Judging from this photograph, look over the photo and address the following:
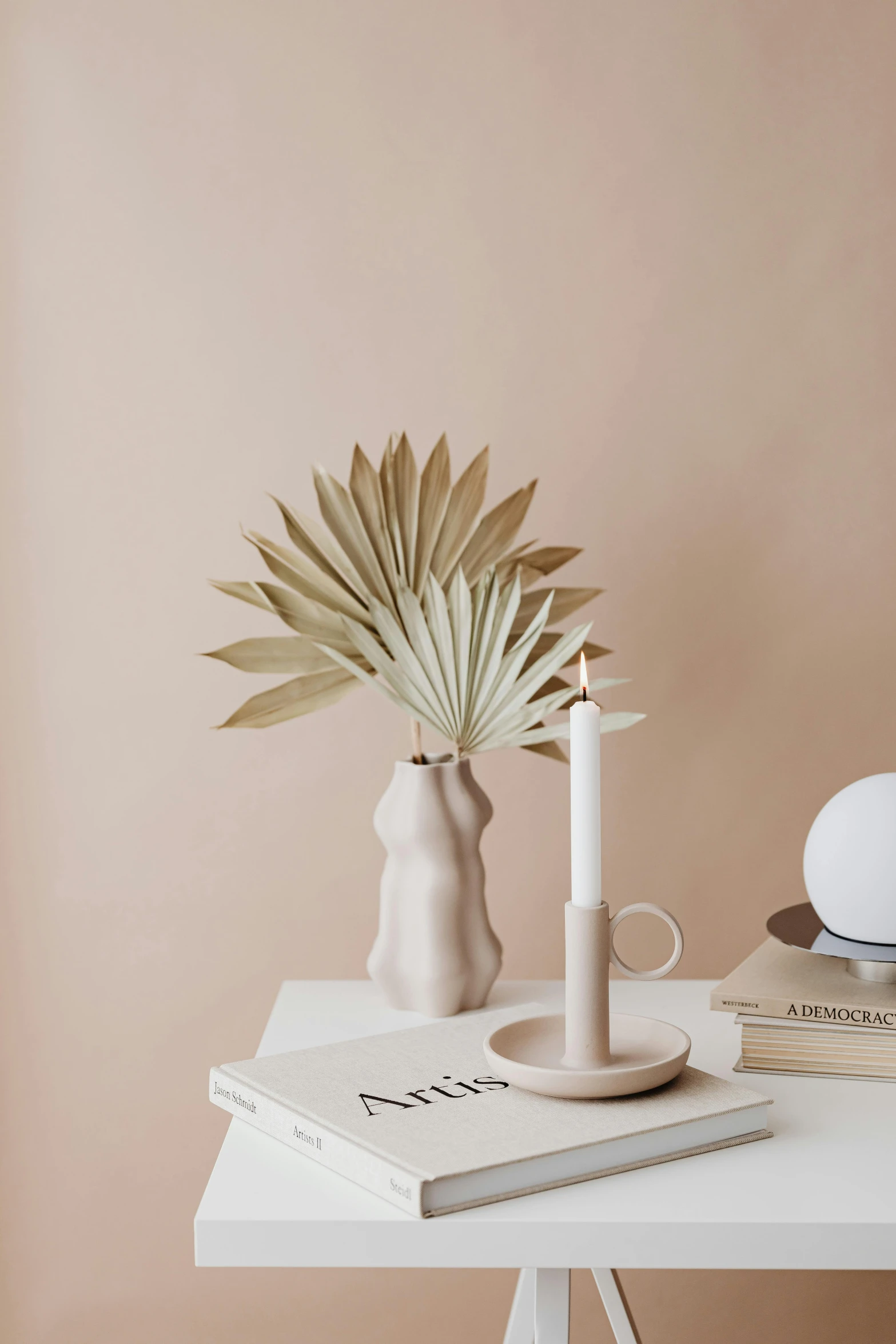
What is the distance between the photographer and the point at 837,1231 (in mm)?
673

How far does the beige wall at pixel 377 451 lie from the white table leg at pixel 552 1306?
59 cm

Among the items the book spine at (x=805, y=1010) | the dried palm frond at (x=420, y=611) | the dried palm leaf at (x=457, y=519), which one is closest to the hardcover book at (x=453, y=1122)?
the book spine at (x=805, y=1010)

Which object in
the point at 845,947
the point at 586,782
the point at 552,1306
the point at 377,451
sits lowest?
the point at 552,1306

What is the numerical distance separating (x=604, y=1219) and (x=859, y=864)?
36 cm

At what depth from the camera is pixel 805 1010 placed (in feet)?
2.91

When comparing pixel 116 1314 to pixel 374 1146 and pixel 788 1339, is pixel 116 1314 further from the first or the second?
pixel 374 1146

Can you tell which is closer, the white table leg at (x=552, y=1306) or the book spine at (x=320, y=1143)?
the book spine at (x=320, y=1143)

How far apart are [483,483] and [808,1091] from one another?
1.93 feet

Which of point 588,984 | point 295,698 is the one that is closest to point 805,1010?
point 588,984

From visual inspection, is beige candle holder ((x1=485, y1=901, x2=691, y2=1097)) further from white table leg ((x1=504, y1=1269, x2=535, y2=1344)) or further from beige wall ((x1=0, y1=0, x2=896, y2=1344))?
beige wall ((x1=0, y1=0, x2=896, y2=1344))

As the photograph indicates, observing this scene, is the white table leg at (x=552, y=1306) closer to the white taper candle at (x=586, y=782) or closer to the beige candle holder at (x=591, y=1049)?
the beige candle holder at (x=591, y=1049)

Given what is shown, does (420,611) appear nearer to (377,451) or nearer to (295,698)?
(295,698)

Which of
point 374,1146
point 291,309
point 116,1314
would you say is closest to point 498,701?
point 374,1146

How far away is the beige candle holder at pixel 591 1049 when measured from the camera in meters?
0.74
